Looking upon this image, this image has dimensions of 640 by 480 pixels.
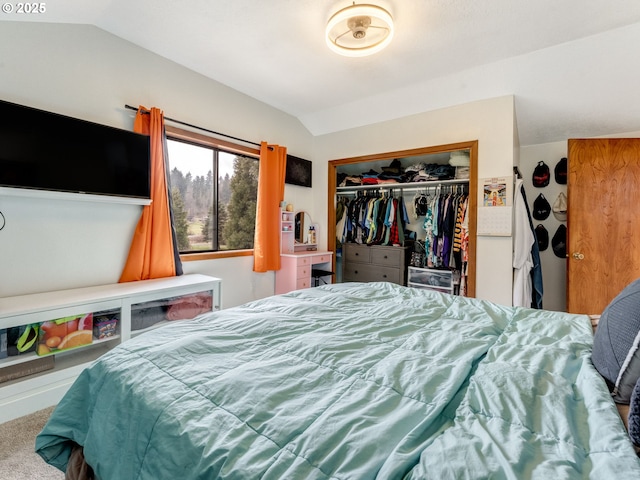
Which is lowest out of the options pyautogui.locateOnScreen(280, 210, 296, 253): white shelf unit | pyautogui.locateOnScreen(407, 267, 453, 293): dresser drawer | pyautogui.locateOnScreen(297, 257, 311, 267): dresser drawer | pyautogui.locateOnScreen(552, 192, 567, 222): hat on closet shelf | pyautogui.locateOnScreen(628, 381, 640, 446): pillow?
pyautogui.locateOnScreen(407, 267, 453, 293): dresser drawer

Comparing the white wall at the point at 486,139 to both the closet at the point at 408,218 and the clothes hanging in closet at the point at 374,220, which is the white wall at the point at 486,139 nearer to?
the closet at the point at 408,218

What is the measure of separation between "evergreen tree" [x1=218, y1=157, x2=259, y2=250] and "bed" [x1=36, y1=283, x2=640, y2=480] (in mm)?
2157

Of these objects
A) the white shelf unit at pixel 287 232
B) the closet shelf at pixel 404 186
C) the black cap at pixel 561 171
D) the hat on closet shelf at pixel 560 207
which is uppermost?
the black cap at pixel 561 171

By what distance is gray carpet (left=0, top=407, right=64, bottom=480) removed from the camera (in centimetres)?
134

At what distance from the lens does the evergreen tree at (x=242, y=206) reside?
3.40 meters

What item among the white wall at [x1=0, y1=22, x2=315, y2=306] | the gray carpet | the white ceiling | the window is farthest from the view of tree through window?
the gray carpet

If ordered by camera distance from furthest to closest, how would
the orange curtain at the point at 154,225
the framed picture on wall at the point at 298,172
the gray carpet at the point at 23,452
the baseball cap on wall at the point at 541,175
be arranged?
the framed picture on wall at the point at 298,172
the baseball cap on wall at the point at 541,175
the orange curtain at the point at 154,225
the gray carpet at the point at 23,452

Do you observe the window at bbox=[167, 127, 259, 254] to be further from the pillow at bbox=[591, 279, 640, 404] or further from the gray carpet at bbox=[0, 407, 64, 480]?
the pillow at bbox=[591, 279, 640, 404]

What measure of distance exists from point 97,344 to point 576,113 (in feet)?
15.0

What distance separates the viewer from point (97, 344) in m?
2.17

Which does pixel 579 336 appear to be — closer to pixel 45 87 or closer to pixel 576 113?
pixel 576 113

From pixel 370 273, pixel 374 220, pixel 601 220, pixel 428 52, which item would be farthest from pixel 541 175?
pixel 370 273

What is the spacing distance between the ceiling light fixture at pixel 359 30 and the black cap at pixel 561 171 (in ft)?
9.17

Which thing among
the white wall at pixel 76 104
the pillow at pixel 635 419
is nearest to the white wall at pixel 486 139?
the white wall at pixel 76 104
